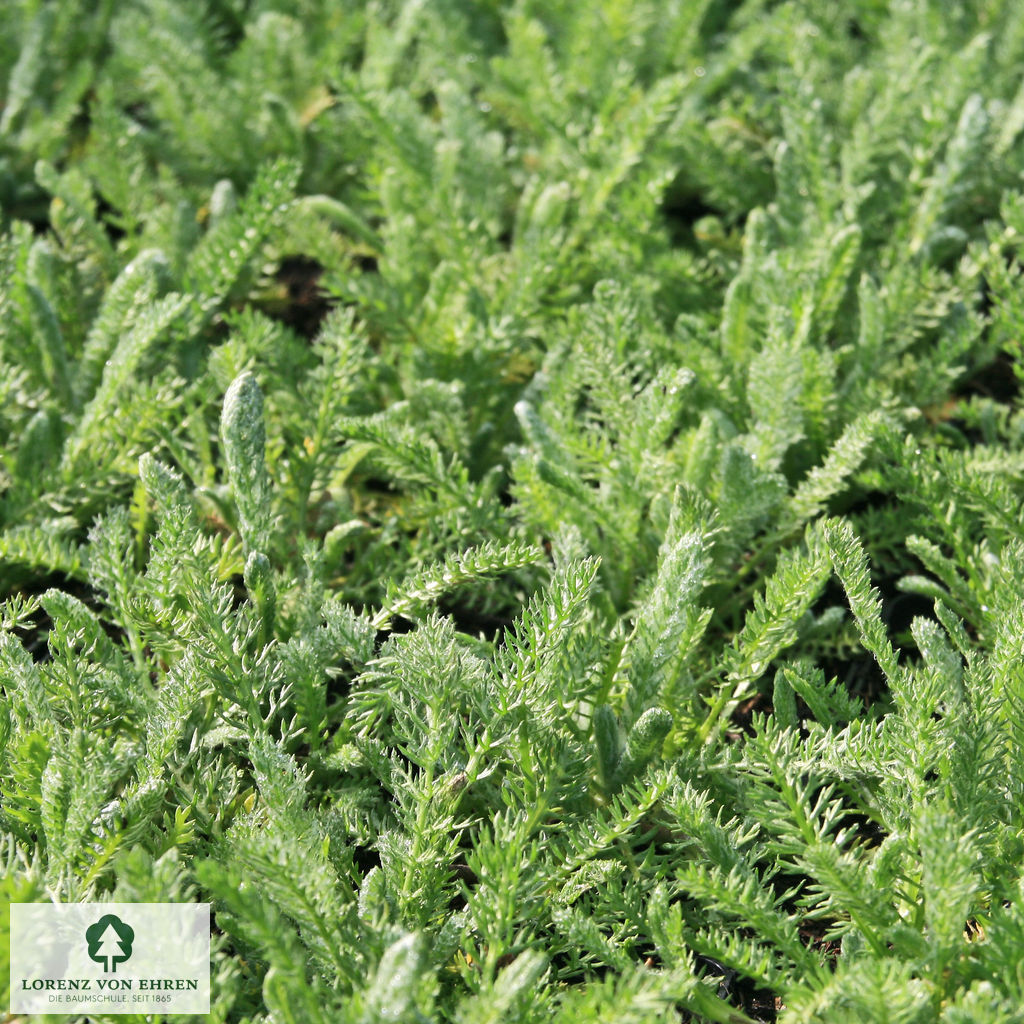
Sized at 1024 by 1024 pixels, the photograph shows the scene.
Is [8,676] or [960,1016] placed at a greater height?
[8,676]

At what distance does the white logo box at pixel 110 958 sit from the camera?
3.88ft

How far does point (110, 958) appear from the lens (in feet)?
4.20

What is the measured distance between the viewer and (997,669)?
1.43m

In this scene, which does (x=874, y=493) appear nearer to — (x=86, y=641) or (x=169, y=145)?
(x=86, y=641)

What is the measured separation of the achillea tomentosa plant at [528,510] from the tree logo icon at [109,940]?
0.12 ft

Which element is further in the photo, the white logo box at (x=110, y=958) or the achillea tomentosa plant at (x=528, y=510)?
the achillea tomentosa plant at (x=528, y=510)

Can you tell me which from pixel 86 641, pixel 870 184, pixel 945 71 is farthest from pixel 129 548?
pixel 945 71

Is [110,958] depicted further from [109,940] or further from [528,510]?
[528,510]

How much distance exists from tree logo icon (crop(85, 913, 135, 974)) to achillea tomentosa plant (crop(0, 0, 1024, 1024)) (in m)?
0.04

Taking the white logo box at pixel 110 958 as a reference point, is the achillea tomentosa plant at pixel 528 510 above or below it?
above

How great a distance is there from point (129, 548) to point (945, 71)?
6.65 feet

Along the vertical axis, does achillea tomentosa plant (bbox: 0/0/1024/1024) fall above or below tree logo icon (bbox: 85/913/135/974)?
above

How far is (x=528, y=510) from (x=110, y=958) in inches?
34.4

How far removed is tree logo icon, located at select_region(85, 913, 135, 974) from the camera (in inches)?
50.3
